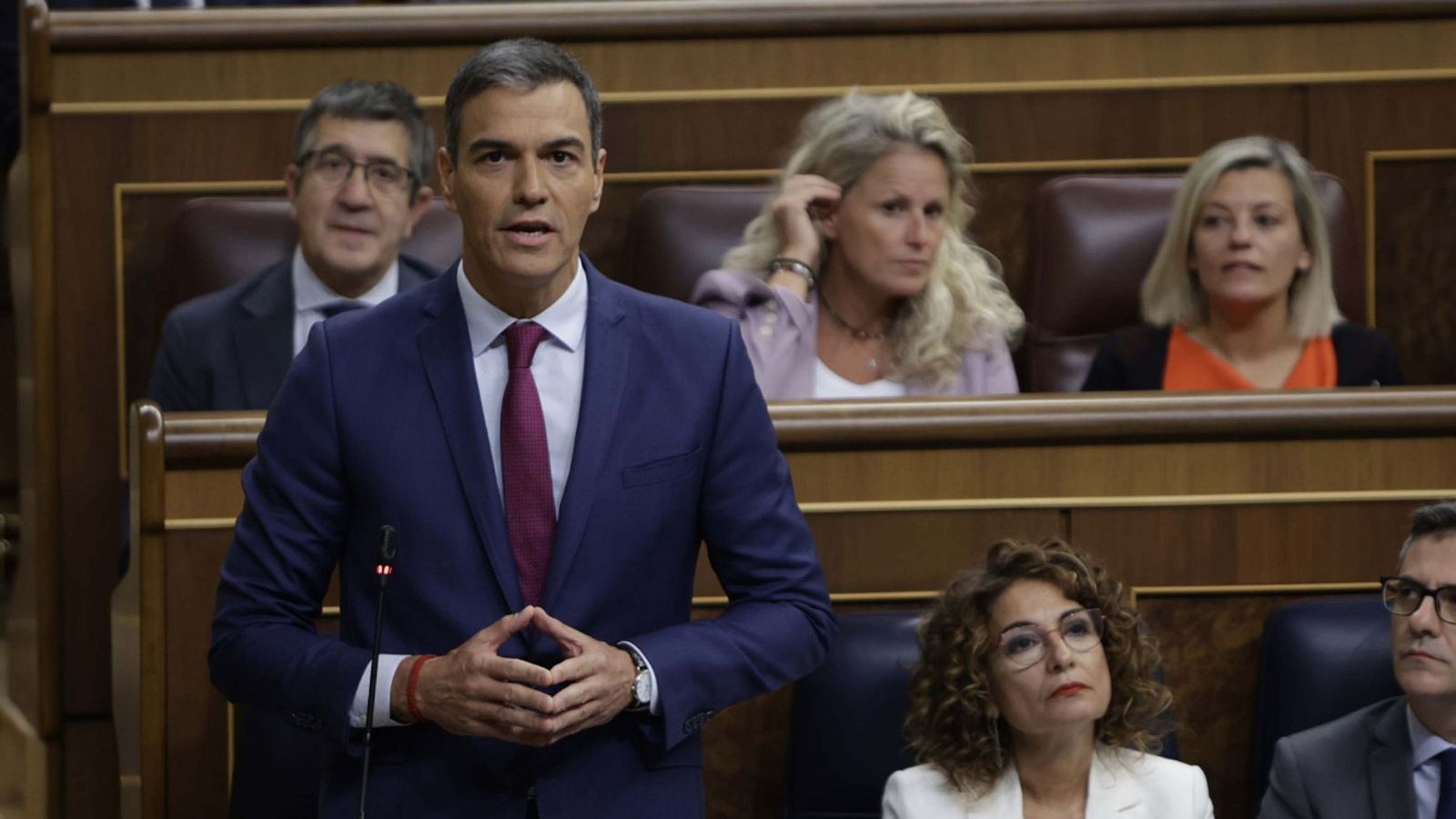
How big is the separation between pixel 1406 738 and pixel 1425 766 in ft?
0.06

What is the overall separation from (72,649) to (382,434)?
70 centimetres

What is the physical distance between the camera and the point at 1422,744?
1075 millimetres

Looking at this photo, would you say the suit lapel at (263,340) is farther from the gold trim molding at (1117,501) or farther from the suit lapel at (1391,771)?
the suit lapel at (1391,771)

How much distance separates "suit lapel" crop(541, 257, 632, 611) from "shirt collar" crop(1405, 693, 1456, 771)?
504mm

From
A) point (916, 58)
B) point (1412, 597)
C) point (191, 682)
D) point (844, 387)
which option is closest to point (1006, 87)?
point (916, 58)

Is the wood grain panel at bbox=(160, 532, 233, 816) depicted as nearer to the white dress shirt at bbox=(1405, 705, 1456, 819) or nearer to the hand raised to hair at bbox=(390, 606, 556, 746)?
the hand raised to hair at bbox=(390, 606, 556, 746)

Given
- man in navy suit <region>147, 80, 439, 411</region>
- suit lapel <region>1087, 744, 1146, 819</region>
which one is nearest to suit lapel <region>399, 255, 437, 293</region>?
man in navy suit <region>147, 80, 439, 411</region>

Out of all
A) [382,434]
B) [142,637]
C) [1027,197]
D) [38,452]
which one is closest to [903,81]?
[1027,197]

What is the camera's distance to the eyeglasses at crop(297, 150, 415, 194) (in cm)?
149

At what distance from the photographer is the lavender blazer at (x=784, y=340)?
147 cm

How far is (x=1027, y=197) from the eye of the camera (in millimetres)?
1746

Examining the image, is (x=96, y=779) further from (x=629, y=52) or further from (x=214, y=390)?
(x=629, y=52)

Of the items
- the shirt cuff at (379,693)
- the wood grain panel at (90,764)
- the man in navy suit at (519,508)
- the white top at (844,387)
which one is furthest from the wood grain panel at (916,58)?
the shirt cuff at (379,693)

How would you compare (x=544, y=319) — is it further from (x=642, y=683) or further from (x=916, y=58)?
(x=916, y=58)
